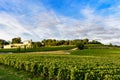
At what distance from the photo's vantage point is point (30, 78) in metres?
22.8

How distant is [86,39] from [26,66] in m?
146

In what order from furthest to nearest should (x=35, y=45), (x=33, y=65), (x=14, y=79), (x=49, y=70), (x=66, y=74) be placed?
1. (x=35, y=45)
2. (x=33, y=65)
3. (x=14, y=79)
4. (x=49, y=70)
5. (x=66, y=74)

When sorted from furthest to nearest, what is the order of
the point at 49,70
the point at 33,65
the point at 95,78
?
1. the point at 33,65
2. the point at 49,70
3. the point at 95,78

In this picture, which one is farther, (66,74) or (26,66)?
(26,66)

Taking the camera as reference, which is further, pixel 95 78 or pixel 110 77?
pixel 95 78

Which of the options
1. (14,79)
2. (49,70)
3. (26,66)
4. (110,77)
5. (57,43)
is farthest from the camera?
Answer: (57,43)

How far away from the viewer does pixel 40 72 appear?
22703mm

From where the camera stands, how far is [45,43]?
165 meters

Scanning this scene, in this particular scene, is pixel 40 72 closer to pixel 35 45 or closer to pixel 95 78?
pixel 95 78

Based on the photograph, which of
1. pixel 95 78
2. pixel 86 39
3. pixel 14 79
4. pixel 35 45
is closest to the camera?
pixel 95 78

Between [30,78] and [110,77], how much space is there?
11.2 metres

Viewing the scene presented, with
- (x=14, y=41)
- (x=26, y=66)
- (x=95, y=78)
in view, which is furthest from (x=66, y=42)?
(x=95, y=78)

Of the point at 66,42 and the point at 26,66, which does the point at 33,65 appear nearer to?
the point at 26,66

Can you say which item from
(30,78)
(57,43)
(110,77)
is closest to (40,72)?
(30,78)
